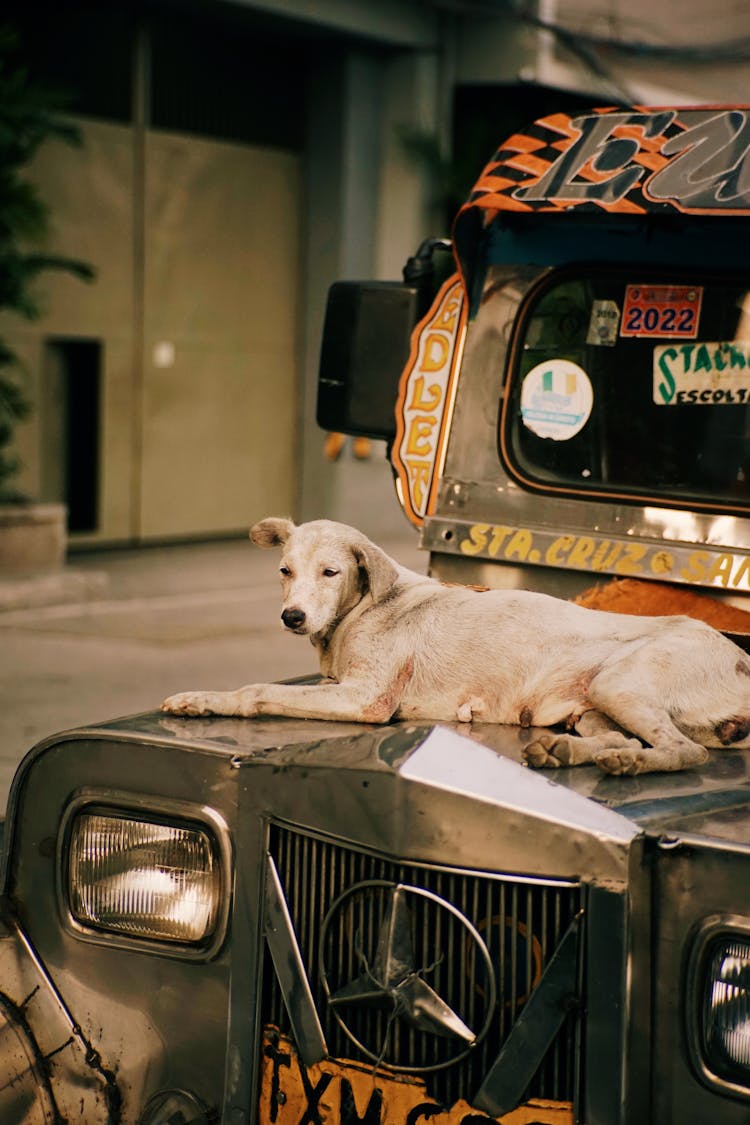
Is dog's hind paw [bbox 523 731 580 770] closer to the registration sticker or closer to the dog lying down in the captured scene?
the dog lying down

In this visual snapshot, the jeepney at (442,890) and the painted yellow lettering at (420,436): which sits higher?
the painted yellow lettering at (420,436)

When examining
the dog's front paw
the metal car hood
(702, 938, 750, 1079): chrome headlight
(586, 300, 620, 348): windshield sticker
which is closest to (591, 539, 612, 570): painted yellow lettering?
(586, 300, 620, 348): windshield sticker

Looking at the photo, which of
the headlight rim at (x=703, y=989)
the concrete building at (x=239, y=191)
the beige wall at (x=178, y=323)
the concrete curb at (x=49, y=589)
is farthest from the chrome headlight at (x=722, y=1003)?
the concrete building at (x=239, y=191)

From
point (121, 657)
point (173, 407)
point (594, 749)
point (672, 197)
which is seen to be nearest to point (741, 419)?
point (672, 197)

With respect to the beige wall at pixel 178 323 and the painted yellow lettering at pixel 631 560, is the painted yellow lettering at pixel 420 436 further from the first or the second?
the beige wall at pixel 178 323

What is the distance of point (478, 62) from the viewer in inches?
666

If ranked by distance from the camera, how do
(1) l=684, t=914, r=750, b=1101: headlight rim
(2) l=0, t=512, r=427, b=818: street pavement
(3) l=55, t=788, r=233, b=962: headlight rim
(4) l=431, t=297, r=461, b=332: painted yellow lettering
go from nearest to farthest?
(1) l=684, t=914, r=750, b=1101: headlight rim
(3) l=55, t=788, r=233, b=962: headlight rim
(4) l=431, t=297, r=461, b=332: painted yellow lettering
(2) l=0, t=512, r=427, b=818: street pavement

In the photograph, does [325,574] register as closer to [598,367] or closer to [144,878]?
[144,878]

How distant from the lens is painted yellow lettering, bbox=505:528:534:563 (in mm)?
4031

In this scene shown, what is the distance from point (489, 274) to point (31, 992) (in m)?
2.24

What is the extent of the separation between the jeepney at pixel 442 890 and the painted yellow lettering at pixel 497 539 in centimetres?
15

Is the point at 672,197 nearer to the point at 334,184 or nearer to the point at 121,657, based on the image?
the point at 121,657

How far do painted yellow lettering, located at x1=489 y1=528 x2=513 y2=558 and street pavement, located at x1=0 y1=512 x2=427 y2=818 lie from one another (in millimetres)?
3369

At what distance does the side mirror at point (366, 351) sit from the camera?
4.51 meters
